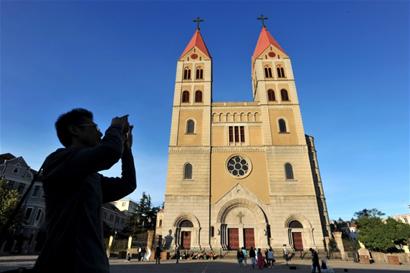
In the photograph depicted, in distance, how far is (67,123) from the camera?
168 cm

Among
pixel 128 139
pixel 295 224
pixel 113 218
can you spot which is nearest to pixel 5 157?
pixel 113 218

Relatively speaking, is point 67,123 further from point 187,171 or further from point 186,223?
point 187,171

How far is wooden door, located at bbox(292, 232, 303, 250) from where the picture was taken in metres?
21.7

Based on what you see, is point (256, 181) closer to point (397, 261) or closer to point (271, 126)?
point (271, 126)

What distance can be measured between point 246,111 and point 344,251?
1614 cm

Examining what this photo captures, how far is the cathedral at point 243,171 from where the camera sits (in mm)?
22188

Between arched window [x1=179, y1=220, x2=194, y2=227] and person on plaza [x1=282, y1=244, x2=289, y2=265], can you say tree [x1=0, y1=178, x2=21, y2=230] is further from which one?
person on plaza [x1=282, y1=244, x2=289, y2=265]

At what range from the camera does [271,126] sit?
1056 inches

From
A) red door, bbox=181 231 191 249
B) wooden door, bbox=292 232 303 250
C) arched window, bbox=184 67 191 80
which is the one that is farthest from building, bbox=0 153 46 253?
wooden door, bbox=292 232 303 250

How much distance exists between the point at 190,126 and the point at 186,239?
11.6 metres

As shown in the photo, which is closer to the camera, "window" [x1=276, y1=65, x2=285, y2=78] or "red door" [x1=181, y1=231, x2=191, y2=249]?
"red door" [x1=181, y1=231, x2=191, y2=249]

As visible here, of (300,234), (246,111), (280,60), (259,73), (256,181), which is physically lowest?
(300,234)

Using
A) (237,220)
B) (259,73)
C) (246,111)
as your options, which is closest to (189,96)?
(246,111)

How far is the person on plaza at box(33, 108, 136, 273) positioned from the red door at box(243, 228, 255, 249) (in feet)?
75.4
